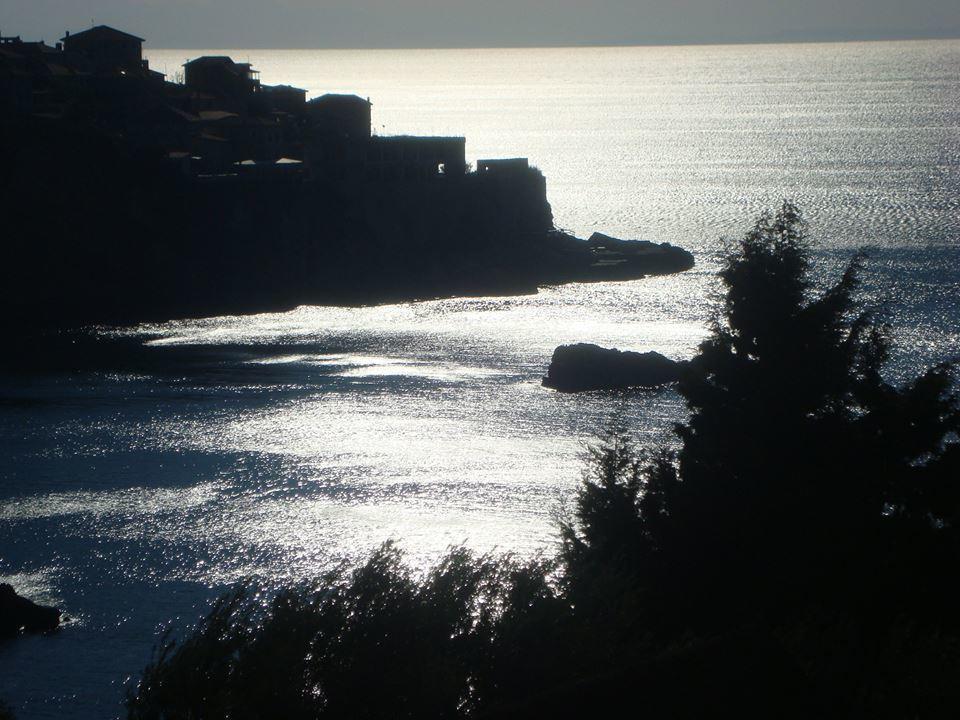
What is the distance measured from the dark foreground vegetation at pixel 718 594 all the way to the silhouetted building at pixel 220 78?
49126mm

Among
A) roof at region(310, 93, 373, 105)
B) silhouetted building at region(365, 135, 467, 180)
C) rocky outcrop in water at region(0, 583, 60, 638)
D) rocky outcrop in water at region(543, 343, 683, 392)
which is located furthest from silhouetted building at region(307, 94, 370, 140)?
rocky outcrop in water at region(0, 583, 60, 638)

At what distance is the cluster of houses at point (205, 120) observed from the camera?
1955 inches

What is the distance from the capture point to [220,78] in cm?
5959

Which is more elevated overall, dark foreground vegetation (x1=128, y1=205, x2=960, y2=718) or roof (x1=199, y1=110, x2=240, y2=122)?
roof (x1=199, y1=110, x2=240, y2=122)

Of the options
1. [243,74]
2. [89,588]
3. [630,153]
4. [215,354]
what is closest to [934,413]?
[89,588]

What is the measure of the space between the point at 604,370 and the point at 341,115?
90.5 feet

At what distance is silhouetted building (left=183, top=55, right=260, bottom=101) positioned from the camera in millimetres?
59094

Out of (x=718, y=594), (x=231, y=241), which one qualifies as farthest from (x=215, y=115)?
(x=718, y=594)

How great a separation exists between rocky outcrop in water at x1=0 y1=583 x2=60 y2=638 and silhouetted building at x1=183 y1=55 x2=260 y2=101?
44.2m

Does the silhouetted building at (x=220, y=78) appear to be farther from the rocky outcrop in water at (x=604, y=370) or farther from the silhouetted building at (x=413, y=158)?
the rocky outcrop in water at (x=604, y=370)

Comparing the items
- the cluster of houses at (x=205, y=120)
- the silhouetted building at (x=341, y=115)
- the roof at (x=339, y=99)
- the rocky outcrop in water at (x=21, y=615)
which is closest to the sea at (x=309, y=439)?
the rocky outcrop in water at (x=21, y=615)

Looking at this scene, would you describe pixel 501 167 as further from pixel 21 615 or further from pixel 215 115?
pixel 21 615

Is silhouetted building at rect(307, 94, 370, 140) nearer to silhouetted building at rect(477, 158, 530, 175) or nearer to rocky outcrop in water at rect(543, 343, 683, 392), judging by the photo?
silhouetted building at rect(477, 158, 530, 175)

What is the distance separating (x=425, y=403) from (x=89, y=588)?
14316mm
